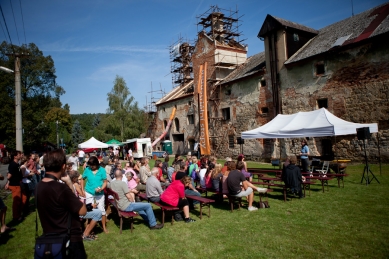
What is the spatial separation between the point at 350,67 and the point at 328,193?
33.6 feet

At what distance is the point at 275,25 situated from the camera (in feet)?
61.5

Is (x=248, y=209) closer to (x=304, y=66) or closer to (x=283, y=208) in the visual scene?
(x=283, y=208)

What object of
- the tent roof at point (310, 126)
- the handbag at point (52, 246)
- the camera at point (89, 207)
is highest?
the tent roof at point (310, 126)

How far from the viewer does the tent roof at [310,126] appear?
991cm

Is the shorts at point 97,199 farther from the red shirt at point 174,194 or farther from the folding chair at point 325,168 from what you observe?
the folding chair at point 325,168

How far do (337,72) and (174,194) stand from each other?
47.6ft

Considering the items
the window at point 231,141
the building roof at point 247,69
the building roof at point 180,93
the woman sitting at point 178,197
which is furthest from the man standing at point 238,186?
the building roof at point 180,93

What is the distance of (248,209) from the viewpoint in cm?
700

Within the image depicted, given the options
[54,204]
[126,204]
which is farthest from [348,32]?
[54,204]

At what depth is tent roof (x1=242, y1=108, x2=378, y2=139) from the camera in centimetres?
991

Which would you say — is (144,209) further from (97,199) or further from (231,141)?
(231,141)

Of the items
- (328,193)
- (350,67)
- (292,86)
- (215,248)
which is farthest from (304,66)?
(215,248)

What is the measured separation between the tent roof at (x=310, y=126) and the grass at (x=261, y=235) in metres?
3.28

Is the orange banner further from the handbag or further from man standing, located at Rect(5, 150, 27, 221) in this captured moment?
the handbag
